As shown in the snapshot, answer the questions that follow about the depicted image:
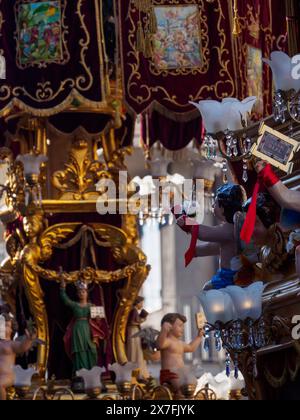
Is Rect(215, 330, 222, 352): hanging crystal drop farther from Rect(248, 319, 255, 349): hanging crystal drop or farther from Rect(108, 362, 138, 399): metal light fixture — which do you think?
Rect(108, 362, 138, 399): metal light fixture

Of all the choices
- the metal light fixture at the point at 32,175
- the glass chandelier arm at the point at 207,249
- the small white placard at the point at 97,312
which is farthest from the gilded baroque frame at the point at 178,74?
the glass chandelier arm at the point at 207,249

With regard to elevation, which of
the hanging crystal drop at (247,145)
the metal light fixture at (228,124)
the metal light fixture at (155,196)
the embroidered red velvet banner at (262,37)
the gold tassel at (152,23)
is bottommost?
the hanging crystal drop at (247,145)

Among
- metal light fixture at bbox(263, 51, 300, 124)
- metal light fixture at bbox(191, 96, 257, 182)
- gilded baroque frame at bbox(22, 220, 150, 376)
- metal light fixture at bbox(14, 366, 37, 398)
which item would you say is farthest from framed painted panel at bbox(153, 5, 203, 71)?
metal light fixture at bbox(263, 51, 300, 124)

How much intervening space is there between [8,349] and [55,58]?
2.81 m

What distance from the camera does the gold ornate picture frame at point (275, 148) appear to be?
777cm

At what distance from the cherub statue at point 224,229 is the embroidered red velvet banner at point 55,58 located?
6004mm

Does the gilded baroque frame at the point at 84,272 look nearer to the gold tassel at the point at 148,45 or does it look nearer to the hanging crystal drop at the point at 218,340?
the gold tassel at the point at 148,45

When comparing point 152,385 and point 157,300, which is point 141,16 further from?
point 157,300

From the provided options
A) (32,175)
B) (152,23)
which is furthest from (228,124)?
(32,175)

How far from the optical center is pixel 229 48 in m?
14.3

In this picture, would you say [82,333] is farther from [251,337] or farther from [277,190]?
[277,190]

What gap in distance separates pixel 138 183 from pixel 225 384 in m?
2.51

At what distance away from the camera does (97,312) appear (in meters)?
15.6

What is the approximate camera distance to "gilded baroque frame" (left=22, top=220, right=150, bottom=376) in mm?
15633
